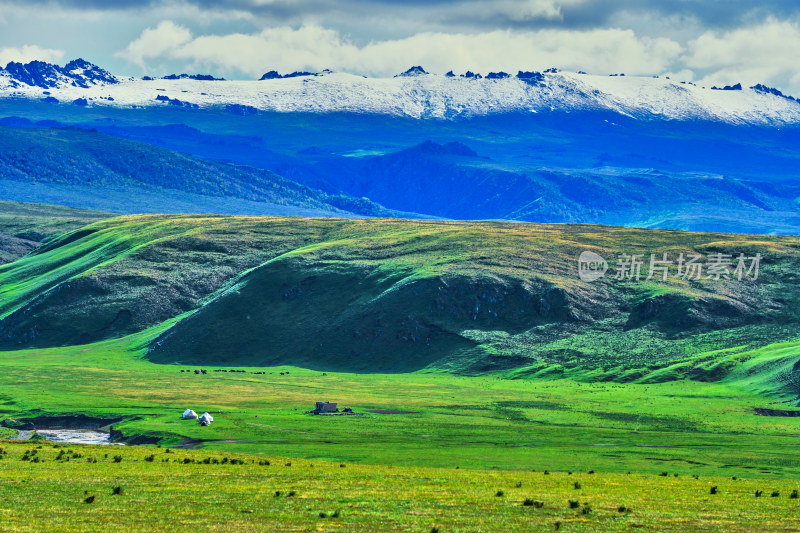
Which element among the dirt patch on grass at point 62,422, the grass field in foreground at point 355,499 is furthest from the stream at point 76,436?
the grass field in foreground at point 355,499

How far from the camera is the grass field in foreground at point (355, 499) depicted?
162ft

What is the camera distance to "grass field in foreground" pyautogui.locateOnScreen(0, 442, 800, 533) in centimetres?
4928

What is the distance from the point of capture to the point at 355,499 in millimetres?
56688

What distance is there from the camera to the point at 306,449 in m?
98.7

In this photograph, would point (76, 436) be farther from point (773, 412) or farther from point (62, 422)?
point (773, 412)

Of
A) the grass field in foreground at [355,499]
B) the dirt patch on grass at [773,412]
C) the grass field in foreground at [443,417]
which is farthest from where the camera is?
the dirt patch on grass at [773,412]

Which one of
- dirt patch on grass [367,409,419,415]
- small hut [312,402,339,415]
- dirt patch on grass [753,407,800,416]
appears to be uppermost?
dirt patch on grass [753,407,800,416]

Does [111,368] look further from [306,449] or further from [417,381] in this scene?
[306,449]

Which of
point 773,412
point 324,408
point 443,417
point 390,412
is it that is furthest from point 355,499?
point 773,412

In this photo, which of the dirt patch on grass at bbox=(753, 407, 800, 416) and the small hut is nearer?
the small hut

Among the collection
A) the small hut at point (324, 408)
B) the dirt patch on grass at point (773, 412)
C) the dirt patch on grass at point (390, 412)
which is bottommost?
the small hut at point (324, 408)

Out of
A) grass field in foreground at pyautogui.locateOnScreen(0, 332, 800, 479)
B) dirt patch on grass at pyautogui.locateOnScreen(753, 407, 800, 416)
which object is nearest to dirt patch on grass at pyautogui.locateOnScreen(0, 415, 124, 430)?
grass field in foreground at pyautogui.locateOnScreen(0, 332, 800, 479)

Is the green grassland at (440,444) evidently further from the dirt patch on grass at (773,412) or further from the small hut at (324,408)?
the small hut at (324,408)

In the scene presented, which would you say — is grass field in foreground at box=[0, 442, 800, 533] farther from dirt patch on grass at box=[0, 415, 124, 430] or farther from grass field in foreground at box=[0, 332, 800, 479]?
dirt patch on grass at box=[0, 415, 124, 430]
